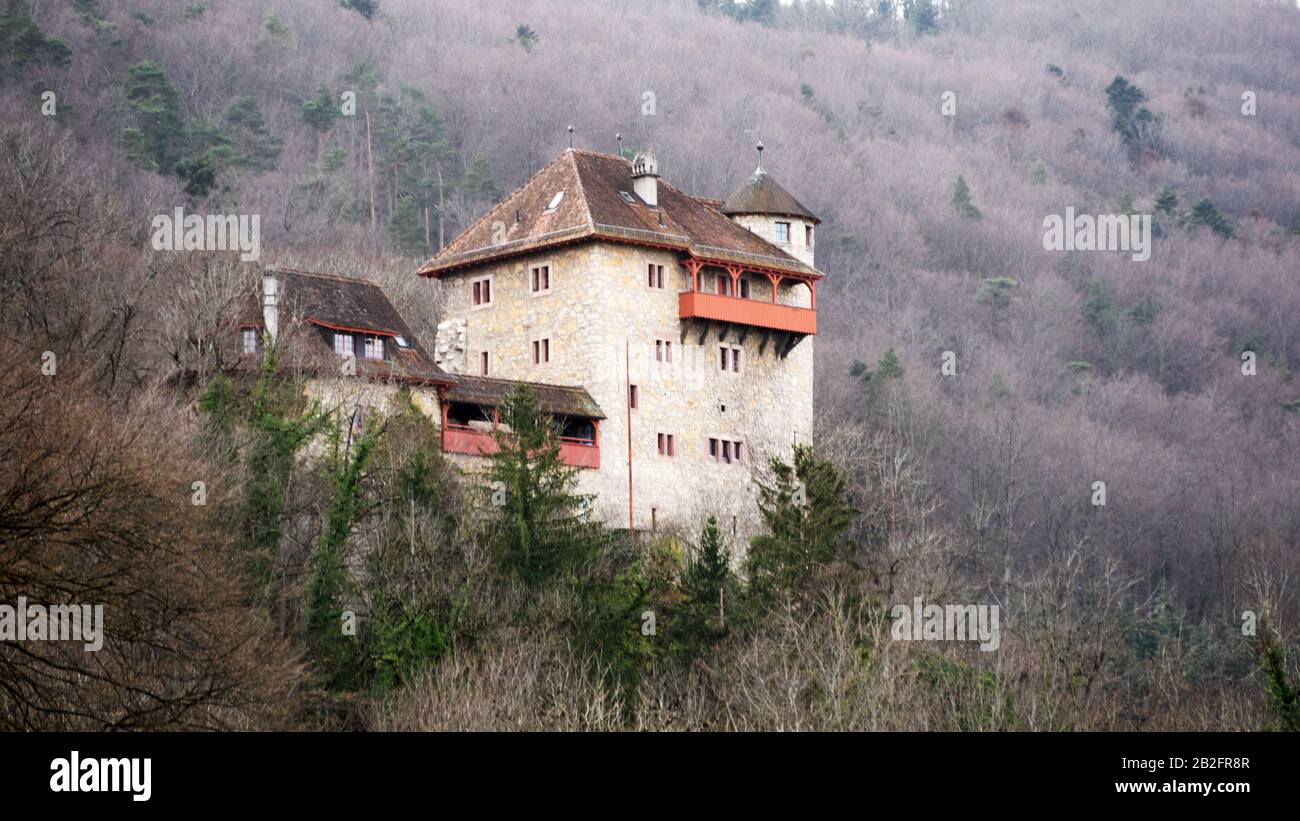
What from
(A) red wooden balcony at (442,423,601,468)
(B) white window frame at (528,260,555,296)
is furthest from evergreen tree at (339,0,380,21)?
(A) red wooden balcony at (442,423,601,468)

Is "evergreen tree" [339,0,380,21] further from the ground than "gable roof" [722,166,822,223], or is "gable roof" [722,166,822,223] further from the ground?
"evergreen tree" [339,0,380,21]

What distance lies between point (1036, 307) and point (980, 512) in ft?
113

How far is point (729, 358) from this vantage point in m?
55.7

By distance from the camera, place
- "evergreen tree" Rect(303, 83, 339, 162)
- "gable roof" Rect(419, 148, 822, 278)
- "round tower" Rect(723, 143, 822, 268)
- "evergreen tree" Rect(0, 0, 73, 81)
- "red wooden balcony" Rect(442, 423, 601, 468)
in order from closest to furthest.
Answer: "red wooden balcony" Rect(442, 423, 601, 468), "gable roof" Rect(419, 148, 822, 278), "round tower" Rect(723, 143, 822, 268), "evergreen tree" Rect(0, 0, 73, 81), "evergreen tree" Rect(303, 83, 339, 162)

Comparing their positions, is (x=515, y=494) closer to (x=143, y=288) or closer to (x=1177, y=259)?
(x=143, y=288)

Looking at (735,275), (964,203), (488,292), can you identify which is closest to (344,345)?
(488,292)

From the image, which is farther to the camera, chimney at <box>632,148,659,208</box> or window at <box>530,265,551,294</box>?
chimney at <box>632,148,659,208</box>

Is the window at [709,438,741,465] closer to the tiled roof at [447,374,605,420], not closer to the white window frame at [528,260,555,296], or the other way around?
the tiled roof at [447,374,605,420]

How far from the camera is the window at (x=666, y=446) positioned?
5334 cm

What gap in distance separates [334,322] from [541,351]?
6.73 metres

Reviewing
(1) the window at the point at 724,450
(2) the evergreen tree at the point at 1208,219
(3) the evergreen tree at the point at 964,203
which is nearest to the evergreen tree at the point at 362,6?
(3) the evergreen tree at the point at 964,203

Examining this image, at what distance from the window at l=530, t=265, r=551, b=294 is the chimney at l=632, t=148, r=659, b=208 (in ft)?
12.4

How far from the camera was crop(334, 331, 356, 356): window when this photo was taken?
4884cm

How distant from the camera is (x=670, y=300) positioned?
54.3 m
